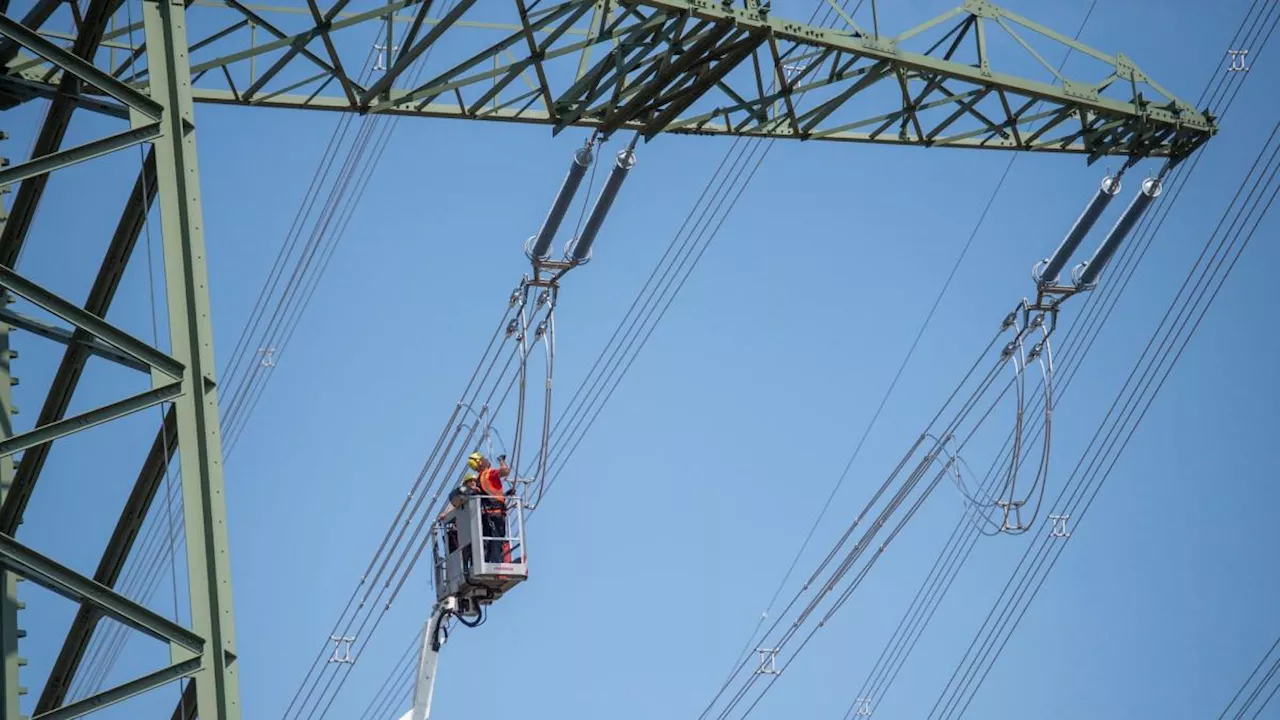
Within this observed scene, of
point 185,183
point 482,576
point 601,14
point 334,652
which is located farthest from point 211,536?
point 334,652

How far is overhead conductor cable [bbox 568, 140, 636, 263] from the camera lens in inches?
926

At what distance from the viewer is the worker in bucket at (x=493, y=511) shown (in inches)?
948

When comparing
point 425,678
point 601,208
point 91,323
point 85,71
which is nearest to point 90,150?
point 85,71

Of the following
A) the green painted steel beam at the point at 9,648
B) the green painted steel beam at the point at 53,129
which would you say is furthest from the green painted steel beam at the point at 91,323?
the green painted steel beam at the point at 53,129

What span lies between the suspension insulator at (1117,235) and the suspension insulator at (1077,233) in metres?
0.26

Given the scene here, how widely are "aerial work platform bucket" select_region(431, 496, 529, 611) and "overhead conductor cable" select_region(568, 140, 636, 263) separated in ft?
10.6

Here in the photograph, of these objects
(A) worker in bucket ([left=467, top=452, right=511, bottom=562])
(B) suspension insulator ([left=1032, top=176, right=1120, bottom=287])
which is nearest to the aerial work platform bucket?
(A) worker in bucket ([left=467, top=452, right=511, bottom=562])

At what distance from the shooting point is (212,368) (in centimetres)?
1201

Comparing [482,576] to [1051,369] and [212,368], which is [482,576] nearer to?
[1051,369]

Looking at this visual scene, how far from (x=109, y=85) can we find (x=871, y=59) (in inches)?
507

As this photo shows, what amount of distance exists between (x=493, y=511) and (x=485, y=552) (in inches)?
20.6

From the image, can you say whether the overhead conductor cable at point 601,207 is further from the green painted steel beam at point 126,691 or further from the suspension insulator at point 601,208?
the green painted steel beam at point 126,691

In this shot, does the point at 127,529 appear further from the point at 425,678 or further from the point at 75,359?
the point at 425,678

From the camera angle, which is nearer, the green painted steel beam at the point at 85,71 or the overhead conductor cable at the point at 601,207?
the green painted steel beam at the point at 85,71
